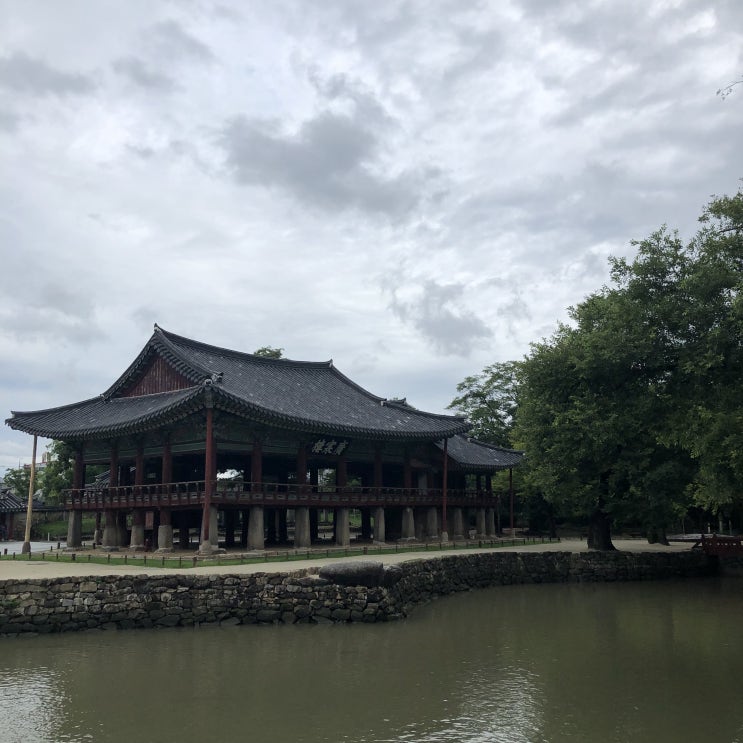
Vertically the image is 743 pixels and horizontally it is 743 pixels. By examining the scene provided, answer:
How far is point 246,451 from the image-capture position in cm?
3959

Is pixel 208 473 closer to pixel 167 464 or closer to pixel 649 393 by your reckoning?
pixel 167 464

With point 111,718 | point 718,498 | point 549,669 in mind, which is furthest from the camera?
→ point 718,498

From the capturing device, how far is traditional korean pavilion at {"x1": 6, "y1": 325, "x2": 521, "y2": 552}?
122ft

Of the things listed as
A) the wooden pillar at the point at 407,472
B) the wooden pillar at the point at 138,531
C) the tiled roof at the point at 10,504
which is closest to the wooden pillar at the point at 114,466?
the wooden pillar at the point at 138,531

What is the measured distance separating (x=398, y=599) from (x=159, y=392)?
2092 cm

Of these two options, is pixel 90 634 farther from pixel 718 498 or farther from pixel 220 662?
pixel 718 498

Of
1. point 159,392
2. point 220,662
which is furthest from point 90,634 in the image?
point 159,392

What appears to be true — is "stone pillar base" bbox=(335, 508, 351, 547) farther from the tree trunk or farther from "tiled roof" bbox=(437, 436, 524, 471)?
the tree trunk

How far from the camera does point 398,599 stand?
94.8 ft

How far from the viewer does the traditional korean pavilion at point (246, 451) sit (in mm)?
37062

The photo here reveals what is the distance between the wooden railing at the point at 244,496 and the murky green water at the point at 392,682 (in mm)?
11376

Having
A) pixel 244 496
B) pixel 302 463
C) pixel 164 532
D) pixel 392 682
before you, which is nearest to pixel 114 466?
pixel 164 532

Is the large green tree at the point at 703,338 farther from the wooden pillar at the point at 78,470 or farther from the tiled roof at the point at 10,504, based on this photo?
the tiled roof at the point at 10,504

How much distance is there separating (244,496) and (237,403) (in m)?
4.94
